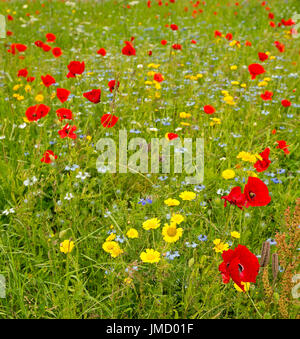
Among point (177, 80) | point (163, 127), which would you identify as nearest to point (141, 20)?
point (177, 80)

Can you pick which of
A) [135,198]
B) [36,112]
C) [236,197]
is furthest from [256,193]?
[36,112]

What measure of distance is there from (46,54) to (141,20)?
2.56 metres

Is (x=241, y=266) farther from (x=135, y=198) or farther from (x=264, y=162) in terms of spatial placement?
(x=135, y=198)

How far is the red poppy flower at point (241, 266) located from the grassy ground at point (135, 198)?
0.21 meters

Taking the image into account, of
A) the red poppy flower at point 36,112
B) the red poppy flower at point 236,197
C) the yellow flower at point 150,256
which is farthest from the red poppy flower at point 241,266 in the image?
the red poppy flower at point 36,112

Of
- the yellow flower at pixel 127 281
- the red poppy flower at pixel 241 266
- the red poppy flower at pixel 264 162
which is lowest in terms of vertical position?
the yellow flower at pixel 127 281

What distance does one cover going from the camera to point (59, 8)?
24.0ft

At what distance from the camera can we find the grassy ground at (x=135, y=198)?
1458 mm

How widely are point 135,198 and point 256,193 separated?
101 cm

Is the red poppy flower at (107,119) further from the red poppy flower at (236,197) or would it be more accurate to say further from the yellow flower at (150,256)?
the red poppy flower at (236,197)

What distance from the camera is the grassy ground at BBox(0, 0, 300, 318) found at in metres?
1.46

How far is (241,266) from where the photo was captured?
1.10m

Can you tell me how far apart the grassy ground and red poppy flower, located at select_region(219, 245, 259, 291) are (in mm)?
A: 208

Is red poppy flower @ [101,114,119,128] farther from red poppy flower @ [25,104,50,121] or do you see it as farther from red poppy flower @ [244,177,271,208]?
red poppy flower @ [244,177,271,208]
